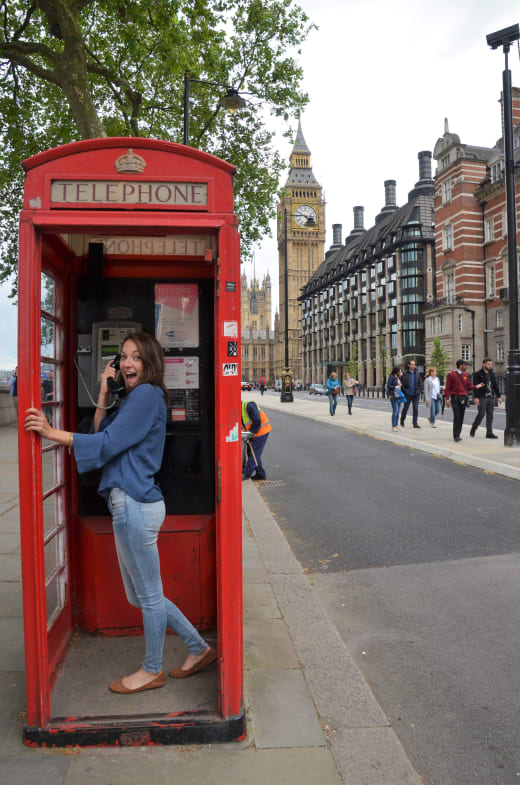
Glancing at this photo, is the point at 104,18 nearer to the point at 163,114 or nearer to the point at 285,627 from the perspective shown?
the point at 163,114

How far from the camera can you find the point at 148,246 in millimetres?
3531

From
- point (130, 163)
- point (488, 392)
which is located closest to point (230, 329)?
point (130, 163)

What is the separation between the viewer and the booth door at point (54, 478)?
303 cm

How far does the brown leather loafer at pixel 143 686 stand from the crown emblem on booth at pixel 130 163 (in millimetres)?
2445

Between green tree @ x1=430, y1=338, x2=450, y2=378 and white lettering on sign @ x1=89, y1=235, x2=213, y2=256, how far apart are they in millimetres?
50571

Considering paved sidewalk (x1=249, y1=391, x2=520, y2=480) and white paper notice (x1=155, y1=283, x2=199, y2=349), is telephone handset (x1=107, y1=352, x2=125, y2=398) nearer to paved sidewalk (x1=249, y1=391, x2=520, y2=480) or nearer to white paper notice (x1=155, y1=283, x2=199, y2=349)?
white paper notice (x1=155, y1=283, x2=199, y2=349)

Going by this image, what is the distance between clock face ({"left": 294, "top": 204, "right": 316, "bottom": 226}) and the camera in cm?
12825

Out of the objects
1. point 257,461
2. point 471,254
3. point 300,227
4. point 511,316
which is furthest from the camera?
point 300,227

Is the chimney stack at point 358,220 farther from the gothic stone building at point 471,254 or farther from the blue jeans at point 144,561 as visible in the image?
the blue jeans at point 144,561

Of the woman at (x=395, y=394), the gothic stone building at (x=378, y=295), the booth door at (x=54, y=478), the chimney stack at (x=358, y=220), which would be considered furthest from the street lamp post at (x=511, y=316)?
the chimney stack at (x=358, y=220)

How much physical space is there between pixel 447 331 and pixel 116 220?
180ft

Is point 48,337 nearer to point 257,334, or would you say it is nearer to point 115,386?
point 115,386

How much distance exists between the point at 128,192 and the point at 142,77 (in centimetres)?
1847

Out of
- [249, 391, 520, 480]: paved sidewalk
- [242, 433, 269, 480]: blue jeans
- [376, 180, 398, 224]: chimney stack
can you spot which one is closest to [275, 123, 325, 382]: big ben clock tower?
[376, 180, 398, 224]: chimney stack
